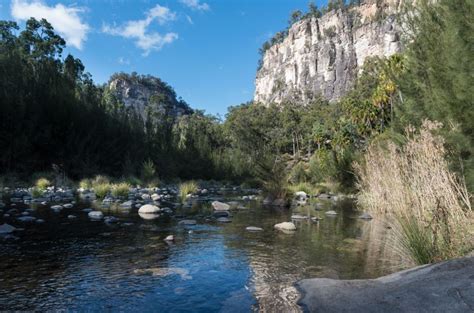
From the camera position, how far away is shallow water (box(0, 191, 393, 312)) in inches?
151

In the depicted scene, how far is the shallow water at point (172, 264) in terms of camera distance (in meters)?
3.84

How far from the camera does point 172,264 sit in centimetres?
529

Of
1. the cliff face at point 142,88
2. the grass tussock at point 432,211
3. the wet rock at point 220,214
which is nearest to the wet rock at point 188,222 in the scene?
the wet rock at point 220,214

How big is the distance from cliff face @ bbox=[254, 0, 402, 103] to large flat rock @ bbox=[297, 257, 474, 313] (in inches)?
3859

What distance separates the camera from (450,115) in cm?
725

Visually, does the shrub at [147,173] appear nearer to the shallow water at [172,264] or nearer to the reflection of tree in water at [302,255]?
the shallow water at [172,264]

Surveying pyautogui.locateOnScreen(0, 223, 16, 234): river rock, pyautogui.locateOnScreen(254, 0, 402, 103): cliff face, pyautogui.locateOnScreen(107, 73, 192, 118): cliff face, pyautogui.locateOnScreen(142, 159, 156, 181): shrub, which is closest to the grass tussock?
pyautogui.locateOnScreen(0, 223, 16, 234): river rock

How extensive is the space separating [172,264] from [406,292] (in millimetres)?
3032

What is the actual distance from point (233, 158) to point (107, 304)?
25.1 meters

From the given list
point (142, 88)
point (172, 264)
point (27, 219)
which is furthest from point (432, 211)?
point (142, 88)

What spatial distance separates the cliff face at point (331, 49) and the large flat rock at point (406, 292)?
9802 cm

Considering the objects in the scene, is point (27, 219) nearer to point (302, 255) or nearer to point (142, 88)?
point (302, 255)

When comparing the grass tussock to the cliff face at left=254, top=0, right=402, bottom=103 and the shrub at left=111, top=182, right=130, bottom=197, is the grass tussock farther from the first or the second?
the cliff face at left=254, top=0, right=402, bottom=103

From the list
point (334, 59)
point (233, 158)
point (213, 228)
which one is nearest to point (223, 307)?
point (213, 228)
